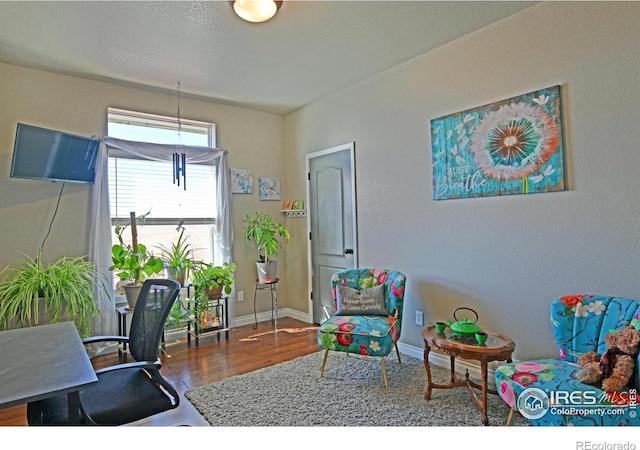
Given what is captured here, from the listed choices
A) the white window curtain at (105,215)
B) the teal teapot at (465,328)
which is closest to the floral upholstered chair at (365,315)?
the teal teapot at (465,328)

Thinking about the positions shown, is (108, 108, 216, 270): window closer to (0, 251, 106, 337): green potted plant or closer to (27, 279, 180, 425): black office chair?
(0, 251, 106, 337): green potted plant

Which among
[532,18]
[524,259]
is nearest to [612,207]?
[524,259]

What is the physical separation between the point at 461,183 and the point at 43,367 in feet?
9.31

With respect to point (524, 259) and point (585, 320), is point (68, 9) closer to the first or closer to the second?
point (524, 259)

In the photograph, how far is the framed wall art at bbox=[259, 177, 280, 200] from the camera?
473cm

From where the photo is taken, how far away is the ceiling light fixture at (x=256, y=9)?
2.26 metres

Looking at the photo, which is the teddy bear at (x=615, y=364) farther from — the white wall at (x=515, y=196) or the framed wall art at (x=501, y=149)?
the framed wall art at (x=501, y=149)

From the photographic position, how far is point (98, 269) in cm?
349

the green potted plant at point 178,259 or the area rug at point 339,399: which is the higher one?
the green potted plant at point 178,259

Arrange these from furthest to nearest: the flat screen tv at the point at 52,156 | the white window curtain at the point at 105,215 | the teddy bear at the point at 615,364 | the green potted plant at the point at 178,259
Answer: the green potted plant at the point at 178,259
the white window curtain at the point at 105,215
the flat screen tv at the point at 52,156
the teddy bear at the point at 615,364

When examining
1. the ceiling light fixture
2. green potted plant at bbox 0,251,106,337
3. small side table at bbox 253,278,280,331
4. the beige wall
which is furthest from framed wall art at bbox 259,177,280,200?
the ceiling light fixture

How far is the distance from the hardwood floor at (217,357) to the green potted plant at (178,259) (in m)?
0.71

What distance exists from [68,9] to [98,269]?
2212mm

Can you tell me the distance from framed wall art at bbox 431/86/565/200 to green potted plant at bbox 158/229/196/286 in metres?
2.59
